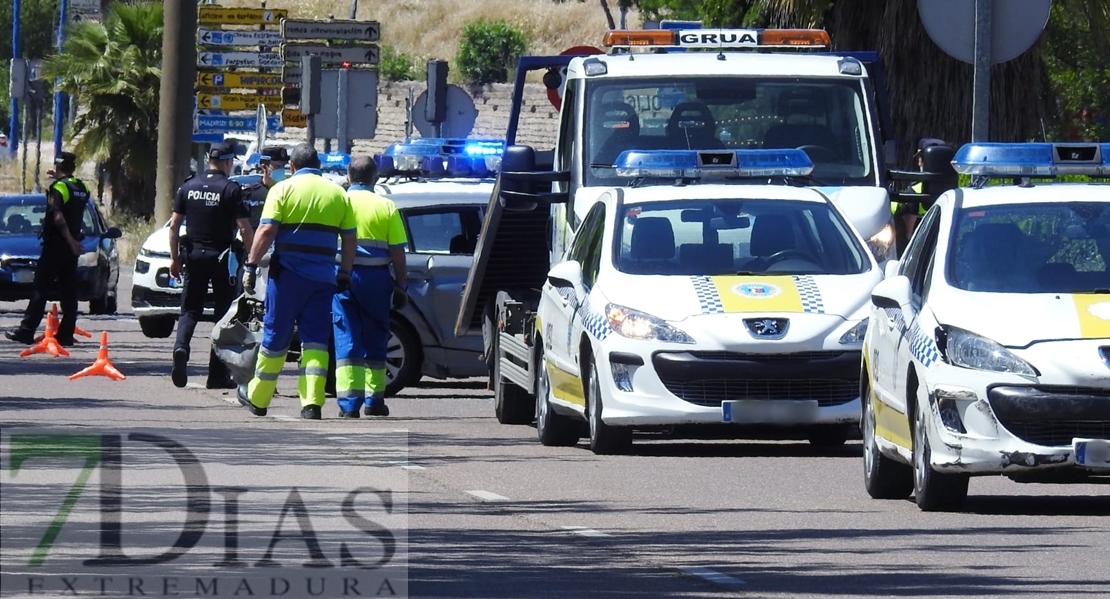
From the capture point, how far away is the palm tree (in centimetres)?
4684

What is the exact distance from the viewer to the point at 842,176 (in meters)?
16.6

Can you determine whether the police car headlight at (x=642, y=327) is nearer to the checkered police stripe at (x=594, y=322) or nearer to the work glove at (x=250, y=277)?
the checkered police stripe at (x=594, y=322)

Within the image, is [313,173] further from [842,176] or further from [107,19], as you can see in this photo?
[107,19]

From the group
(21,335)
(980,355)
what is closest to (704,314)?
(980,355)

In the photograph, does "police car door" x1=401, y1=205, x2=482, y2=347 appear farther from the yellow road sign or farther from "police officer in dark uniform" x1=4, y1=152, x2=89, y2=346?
the yellow road sign

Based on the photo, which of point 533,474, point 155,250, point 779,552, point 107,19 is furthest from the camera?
point 107,19

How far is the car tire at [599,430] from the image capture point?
14016mm

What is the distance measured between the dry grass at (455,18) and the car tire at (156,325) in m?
92.4

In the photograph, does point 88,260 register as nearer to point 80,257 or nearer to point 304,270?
point 80,257

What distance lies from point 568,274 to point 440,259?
391 centimetres

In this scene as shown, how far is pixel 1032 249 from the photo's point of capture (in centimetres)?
1188

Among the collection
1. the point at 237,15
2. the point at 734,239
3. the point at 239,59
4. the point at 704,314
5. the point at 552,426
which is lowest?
the point at 552,426

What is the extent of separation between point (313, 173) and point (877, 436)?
5.45m

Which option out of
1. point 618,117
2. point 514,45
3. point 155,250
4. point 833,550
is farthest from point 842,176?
point 514,45
